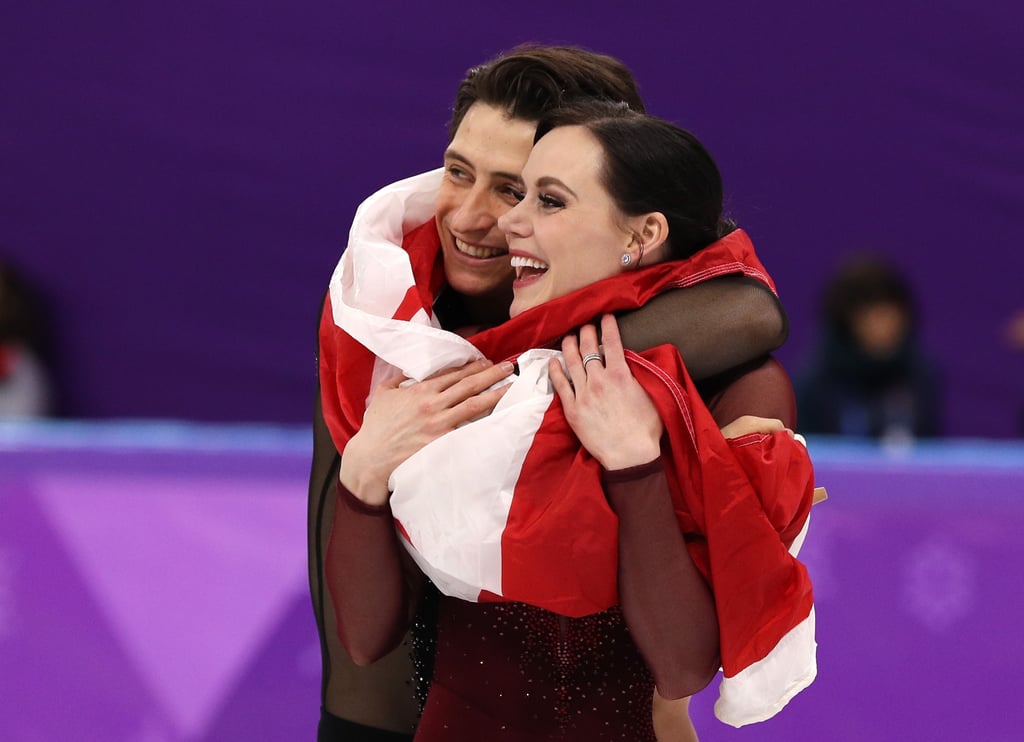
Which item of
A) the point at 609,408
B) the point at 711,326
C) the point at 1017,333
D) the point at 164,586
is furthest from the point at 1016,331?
the point at 609,408

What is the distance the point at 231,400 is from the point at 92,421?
1.93ft

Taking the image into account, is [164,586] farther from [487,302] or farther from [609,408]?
[609,408]

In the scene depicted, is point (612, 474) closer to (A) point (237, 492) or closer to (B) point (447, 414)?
(B) point (447, 414)

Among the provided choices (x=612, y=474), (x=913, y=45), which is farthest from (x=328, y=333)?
(x=913, y=45)

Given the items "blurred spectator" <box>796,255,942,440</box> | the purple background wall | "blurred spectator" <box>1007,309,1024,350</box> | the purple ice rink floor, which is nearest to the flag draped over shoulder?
the purple ice rink floor

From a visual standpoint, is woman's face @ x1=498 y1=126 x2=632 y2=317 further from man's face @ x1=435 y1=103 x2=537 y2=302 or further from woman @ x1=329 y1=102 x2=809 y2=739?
man's face @ x1=435 y1=103 x2=537 y2=302

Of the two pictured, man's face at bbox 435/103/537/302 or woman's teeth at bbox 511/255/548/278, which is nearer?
woman's teeth at bbox 511/255/548/278

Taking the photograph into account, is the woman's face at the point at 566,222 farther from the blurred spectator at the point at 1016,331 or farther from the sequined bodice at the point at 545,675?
the blurred spectator at the point at 1016,331

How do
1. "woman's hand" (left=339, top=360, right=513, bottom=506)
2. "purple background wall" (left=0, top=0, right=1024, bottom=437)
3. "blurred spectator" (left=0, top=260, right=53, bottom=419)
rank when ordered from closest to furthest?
"woman's hand" (left=339, top=360, right=513, bottom=506) < "purple background wall" (left=0, top=0, right=1024, bottom=437) < "blurred spectator" (left=0, top=260, right=53, bottom=419)

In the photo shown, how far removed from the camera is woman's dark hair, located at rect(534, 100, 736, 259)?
171 centimetres

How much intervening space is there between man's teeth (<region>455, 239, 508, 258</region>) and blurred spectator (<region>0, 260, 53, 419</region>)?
344cm

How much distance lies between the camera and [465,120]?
1.97 m

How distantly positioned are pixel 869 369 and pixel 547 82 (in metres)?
2.47

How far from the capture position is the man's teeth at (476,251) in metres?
1.96
